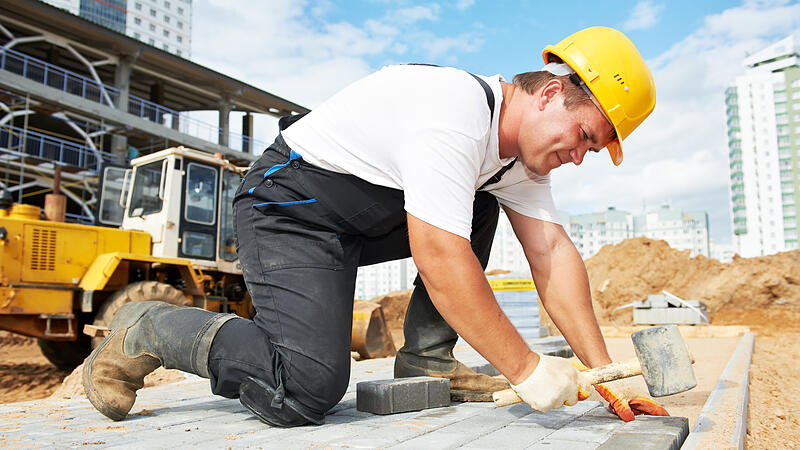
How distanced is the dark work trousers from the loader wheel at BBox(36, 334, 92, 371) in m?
5.65

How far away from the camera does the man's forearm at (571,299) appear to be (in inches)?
86.4

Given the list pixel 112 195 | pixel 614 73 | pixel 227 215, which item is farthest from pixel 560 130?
pixel 112 195

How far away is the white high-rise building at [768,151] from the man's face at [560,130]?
76.7 metres

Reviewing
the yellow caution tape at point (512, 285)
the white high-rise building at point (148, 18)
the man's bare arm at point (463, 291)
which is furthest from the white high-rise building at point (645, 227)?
the man's bare arm at point (463, 291)

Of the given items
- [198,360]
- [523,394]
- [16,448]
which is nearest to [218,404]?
[198,360]

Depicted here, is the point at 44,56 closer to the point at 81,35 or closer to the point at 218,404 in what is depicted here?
the point at 81,35

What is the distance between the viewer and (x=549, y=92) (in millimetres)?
1915

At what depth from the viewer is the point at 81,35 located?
66.4 feet

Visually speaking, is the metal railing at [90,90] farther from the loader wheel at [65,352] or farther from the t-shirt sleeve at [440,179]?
the t-shirt sleeve at [440,179]

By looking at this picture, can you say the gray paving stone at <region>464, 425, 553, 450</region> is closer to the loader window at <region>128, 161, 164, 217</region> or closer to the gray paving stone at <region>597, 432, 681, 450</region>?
the gray paving stone at <region>597, 432, 681, 450</region>

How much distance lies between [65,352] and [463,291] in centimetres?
674

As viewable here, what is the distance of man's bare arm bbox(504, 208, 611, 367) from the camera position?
2203 mm

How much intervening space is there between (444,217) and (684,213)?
104 meters

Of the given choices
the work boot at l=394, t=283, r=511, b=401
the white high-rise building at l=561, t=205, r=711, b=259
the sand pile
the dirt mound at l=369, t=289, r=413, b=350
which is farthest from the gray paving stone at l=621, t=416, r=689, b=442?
the white high-rise building at l=561, t=205, r=711, b=259
